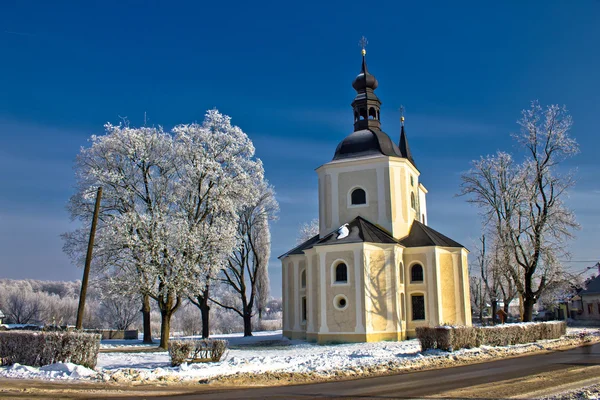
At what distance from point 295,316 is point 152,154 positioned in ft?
43.2

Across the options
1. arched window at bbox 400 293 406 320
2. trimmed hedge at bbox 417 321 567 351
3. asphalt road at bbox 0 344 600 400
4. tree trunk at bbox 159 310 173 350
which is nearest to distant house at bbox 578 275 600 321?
trimmed hedge at bbox 417 321 567 351

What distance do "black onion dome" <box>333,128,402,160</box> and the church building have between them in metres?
0.07

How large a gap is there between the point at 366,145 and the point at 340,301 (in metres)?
10.2

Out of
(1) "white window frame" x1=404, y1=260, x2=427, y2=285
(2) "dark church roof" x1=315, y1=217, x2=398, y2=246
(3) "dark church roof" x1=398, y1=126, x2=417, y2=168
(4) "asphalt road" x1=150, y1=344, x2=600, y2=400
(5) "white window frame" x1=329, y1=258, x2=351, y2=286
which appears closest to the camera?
(4) "asphalt road" x1=150, y1=344, x2=600, y2=400

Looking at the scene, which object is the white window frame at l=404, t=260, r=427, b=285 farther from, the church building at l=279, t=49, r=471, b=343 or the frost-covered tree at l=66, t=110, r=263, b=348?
the frost-covered tree at l=66, t=110, r=263, b=348

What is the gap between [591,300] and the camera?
54.2m

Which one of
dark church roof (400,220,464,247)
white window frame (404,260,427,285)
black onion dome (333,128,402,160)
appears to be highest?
black onion dome (333,128,402,160)

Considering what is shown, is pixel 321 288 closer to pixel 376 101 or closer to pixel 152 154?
pixel 152 154

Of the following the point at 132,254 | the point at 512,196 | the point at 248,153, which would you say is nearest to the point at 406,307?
the point at 512,196

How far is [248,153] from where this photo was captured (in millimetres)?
28406

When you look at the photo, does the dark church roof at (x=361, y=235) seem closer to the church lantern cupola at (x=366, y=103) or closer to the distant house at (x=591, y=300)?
the church lantern cupola at (x=366, y=103)

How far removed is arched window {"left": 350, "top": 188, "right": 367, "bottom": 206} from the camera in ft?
104

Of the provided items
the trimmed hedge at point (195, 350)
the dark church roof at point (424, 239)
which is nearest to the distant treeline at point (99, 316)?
the dark church roof at point (424, 239)

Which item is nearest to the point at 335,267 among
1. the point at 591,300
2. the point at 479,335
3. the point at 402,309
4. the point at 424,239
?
the point at 402,309
